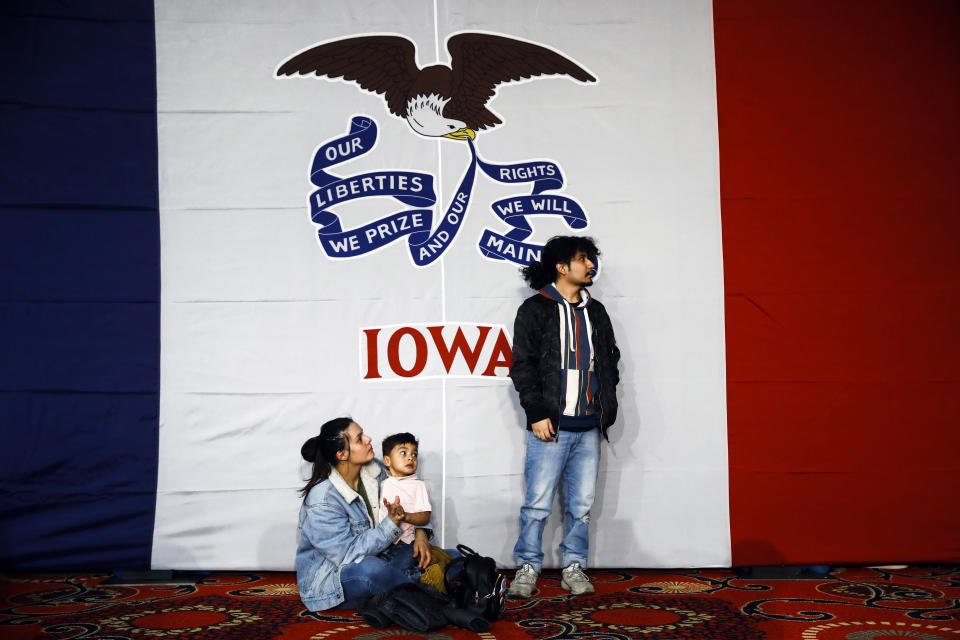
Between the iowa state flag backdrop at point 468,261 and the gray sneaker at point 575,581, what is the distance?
0.33 m

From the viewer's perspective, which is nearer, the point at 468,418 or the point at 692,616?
the point at 692,616

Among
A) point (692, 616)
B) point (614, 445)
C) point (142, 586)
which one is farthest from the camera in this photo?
point (614, 445)

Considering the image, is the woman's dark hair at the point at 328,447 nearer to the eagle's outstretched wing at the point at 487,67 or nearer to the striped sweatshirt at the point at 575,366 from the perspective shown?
the striped sweatshirt at the point at 575,366

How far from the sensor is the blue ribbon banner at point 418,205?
10.8 ft

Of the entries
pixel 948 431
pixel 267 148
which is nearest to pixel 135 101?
pixel 267 148

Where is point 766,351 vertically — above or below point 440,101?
below

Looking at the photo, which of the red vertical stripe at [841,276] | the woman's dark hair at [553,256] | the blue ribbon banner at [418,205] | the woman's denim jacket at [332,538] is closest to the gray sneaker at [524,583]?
the woman's denim jacket at [332,538]

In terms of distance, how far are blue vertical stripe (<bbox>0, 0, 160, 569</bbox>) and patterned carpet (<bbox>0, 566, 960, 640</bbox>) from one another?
27 centimetres

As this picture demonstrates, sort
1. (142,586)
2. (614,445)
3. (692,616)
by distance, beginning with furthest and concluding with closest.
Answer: (614,445) → (142,586) → (692,616)

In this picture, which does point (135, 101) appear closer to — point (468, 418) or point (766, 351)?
point (468, 418)

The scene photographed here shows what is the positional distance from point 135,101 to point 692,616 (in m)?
2.89

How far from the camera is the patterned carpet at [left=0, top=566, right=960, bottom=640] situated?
2.39m

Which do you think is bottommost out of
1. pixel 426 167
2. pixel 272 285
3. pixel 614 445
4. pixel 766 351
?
pixel 614 445

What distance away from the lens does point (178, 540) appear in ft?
10.4
